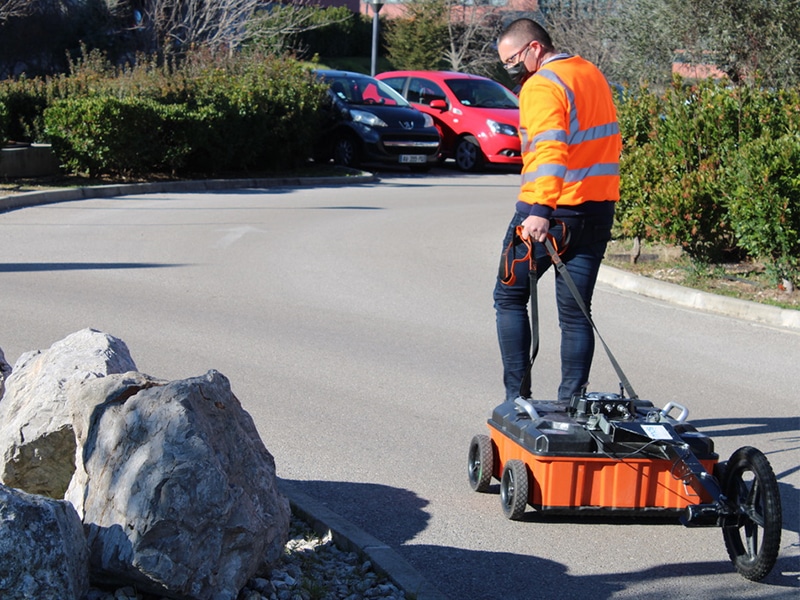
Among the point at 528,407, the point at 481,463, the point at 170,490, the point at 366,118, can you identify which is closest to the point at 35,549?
the point at 170,490

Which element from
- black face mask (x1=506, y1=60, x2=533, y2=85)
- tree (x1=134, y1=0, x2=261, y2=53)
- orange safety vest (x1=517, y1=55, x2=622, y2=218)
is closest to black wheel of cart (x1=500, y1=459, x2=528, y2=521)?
orange safety vest (x1=517, y1=55, x2=622, y2=218)

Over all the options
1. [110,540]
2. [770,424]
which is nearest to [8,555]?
[110,540]

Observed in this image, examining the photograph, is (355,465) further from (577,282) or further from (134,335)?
(134,335)

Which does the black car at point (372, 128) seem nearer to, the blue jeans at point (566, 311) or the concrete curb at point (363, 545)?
the blue jeans at point (566, 311)

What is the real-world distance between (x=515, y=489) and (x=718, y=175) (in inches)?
263

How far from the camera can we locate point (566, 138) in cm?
510

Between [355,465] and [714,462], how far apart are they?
6.02ft

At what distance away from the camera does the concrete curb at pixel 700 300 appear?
30.5ft

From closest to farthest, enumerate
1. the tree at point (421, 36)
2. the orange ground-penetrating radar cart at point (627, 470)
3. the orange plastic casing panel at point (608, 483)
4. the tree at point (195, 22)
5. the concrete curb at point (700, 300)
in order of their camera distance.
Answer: the orange ground-penetrating radar cart at point (627, 470), the orange plastic casing panel at point (608, 483), the concrete curb at point (700, 300), the tree at point (195, 22), the tree at point (421, 36)

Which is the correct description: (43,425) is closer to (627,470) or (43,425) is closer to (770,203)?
(627,470)

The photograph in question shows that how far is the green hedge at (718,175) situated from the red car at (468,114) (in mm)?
10514

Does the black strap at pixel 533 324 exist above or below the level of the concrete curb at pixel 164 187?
above

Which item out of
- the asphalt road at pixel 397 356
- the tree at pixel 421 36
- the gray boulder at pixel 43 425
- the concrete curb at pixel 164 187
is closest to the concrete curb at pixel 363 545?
the asphalt road at pixel 397 356

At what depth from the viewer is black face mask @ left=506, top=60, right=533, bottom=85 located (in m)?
5.37
